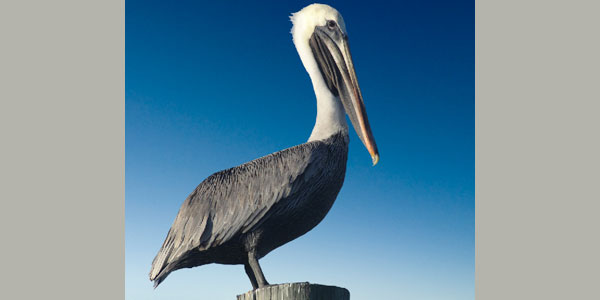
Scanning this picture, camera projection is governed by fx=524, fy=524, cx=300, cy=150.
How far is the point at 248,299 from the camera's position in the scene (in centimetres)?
367

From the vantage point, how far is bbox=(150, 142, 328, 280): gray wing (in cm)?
412

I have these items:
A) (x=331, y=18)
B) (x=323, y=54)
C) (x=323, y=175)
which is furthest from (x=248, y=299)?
(x=331, y=18)

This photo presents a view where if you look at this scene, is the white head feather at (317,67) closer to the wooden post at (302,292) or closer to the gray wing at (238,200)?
the gray wing at (238,200)

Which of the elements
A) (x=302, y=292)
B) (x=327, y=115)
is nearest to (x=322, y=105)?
(x=327, y=115)

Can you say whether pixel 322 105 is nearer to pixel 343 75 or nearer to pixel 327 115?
pixel 327 115

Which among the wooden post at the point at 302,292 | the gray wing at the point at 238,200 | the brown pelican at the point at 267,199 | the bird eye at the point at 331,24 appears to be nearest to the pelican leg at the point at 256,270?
the brown pelican at the point at 267,199

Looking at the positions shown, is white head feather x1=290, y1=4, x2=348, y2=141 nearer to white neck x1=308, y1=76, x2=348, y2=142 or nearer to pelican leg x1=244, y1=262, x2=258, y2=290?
white neck x1=308, y1=76, x2=348, y2=142

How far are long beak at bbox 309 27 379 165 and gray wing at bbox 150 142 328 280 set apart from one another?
455 mm

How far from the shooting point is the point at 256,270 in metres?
3.99

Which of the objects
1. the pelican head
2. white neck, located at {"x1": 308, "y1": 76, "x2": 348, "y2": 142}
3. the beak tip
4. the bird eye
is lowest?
the beak tip

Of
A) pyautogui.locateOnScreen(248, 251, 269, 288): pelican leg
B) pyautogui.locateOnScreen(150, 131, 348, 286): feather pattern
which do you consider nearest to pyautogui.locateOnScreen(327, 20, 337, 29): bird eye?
pyautogui.locateOnScreen(150, 131, 348, 286): feather pattern

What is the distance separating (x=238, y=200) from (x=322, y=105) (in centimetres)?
117

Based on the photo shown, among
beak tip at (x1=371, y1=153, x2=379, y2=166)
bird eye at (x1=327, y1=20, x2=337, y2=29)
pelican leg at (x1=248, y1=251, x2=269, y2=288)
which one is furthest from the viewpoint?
bird eye at (x1=327, y1=20, x2=337, y2=29)

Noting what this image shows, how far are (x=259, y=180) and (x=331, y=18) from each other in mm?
1703
